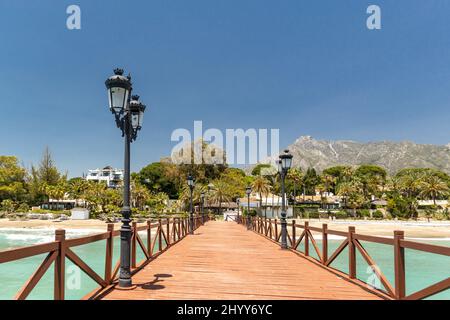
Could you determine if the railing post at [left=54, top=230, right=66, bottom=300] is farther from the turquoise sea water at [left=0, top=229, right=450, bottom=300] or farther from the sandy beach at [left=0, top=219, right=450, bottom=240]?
the sandy beach at [left=0, top=219, right=450, bottom=240]

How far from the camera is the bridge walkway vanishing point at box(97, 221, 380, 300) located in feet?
17.4

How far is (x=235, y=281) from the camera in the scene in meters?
6.38

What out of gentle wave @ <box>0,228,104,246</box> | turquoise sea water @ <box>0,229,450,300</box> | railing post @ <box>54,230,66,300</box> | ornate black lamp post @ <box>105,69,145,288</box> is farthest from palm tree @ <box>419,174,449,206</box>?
railing post @ <box>54,230,66,300</box>

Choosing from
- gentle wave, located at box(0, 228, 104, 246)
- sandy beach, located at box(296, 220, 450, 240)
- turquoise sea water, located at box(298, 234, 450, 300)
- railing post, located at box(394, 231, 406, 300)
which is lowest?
sandy beach, located at box(296, 220, 450, 240)

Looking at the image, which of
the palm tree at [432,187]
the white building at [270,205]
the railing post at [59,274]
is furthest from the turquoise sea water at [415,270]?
the palm tree at [432,187]

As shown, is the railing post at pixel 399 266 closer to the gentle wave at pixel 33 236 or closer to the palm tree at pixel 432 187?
the gentle wave at pixel 33 236

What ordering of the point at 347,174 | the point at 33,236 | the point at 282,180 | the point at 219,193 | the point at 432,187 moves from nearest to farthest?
the point at 282,180 < the point at 33,236 < the point at 219,193 < the point at 432,187 < the point at 347,174

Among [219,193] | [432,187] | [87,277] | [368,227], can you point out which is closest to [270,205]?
[219,193]

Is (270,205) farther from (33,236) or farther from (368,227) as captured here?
(33,236)
